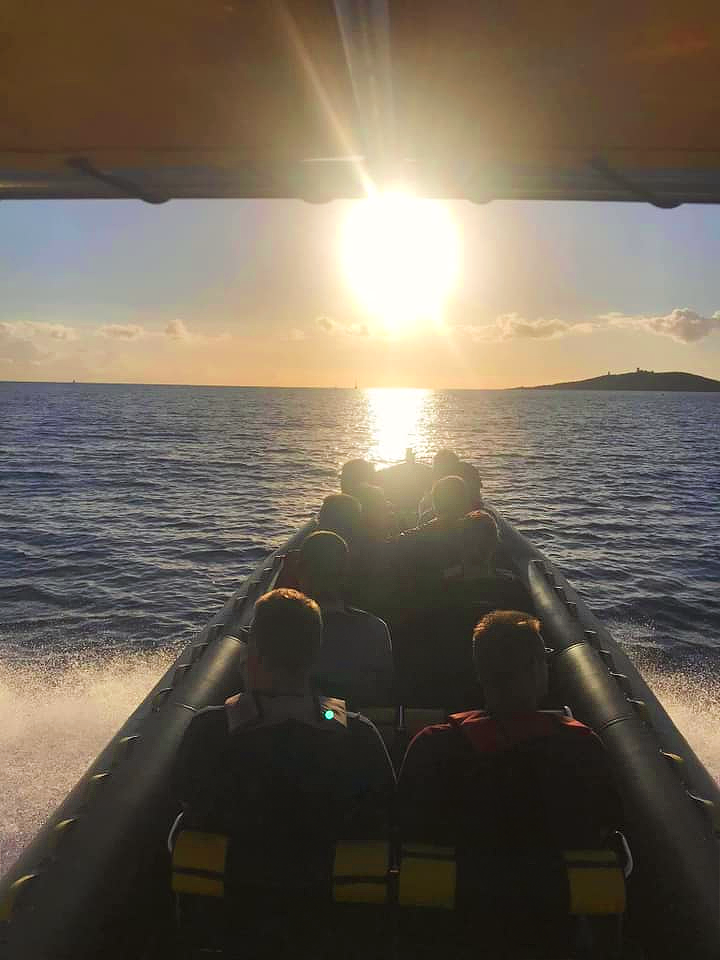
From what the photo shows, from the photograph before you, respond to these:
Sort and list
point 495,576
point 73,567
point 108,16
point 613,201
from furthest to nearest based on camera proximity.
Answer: point 73,567
point 495,576
point 613,201
point 108,16

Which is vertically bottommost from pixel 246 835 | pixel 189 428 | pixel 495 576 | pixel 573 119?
pixel 189 428

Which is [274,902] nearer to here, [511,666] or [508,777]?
[508,777]

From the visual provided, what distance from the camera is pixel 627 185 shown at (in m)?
A: 2.32

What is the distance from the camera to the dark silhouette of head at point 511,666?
187cm

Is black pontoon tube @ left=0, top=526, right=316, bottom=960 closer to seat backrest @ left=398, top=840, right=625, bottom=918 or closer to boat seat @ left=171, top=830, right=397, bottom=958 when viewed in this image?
boat seat @ left=171, top=830, right=397, bottom=958

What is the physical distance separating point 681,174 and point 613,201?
0.22m

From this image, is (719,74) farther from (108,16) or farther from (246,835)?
(246,835)

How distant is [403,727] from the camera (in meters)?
3.05

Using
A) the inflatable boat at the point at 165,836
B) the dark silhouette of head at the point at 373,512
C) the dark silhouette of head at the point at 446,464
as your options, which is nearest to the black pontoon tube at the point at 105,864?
the inflatable boat at the point at 165,836

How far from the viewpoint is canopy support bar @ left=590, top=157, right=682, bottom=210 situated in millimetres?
2309

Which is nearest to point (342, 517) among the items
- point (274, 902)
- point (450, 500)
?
point (450, 500)

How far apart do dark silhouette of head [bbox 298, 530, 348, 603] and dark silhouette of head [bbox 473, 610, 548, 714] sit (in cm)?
104

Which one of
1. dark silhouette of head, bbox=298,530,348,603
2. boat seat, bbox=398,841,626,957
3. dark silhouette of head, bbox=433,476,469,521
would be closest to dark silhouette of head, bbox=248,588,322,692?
boat seat, bbox=398,841,626,957

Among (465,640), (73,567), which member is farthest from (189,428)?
(465,640)
